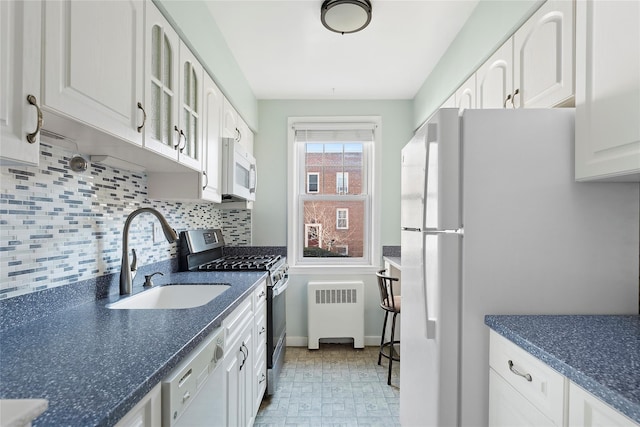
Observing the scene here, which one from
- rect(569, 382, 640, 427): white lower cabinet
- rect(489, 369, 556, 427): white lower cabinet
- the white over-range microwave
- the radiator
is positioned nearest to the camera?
rect(569, 382, 640, 427): white lower cabinet

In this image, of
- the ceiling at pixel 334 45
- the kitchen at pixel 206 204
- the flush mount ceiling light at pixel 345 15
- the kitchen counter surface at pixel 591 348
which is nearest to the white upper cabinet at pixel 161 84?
the kitchen at pixel 206 204

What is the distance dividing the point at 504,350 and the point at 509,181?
0.62 m

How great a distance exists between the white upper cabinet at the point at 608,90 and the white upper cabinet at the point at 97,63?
5.14 ft

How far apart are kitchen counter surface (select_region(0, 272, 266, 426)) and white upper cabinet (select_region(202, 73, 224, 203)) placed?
920 millimetres

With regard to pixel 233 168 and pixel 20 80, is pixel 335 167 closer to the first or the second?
pixel 233 168

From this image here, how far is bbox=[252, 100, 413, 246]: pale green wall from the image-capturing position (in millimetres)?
3400

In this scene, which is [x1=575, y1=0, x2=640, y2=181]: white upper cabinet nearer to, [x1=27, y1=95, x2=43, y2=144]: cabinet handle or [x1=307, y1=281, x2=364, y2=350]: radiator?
[x1=27, y1=95, x2=43, y2=144]: cabinet handle

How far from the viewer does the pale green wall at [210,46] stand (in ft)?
5.10

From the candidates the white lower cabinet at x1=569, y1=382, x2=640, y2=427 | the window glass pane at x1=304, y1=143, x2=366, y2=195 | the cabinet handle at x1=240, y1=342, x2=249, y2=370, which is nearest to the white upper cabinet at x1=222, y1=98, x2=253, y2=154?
the window glass pane at x1=304, y1=143, x2=366, y2=195

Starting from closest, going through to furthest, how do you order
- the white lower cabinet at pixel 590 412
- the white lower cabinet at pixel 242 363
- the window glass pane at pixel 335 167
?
the white lower cabinet at pixel 590 412 → the white lower cabinet at pixel 242 363 → the window glass pane at pixel 335 167

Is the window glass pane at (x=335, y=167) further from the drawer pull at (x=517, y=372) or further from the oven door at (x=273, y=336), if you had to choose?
the drawer pull at (x=517, y=372)

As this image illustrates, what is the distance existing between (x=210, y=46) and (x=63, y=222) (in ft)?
4.28

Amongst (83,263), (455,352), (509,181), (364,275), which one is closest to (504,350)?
(455,352)

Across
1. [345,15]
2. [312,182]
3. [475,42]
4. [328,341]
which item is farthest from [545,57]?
[328,341]
